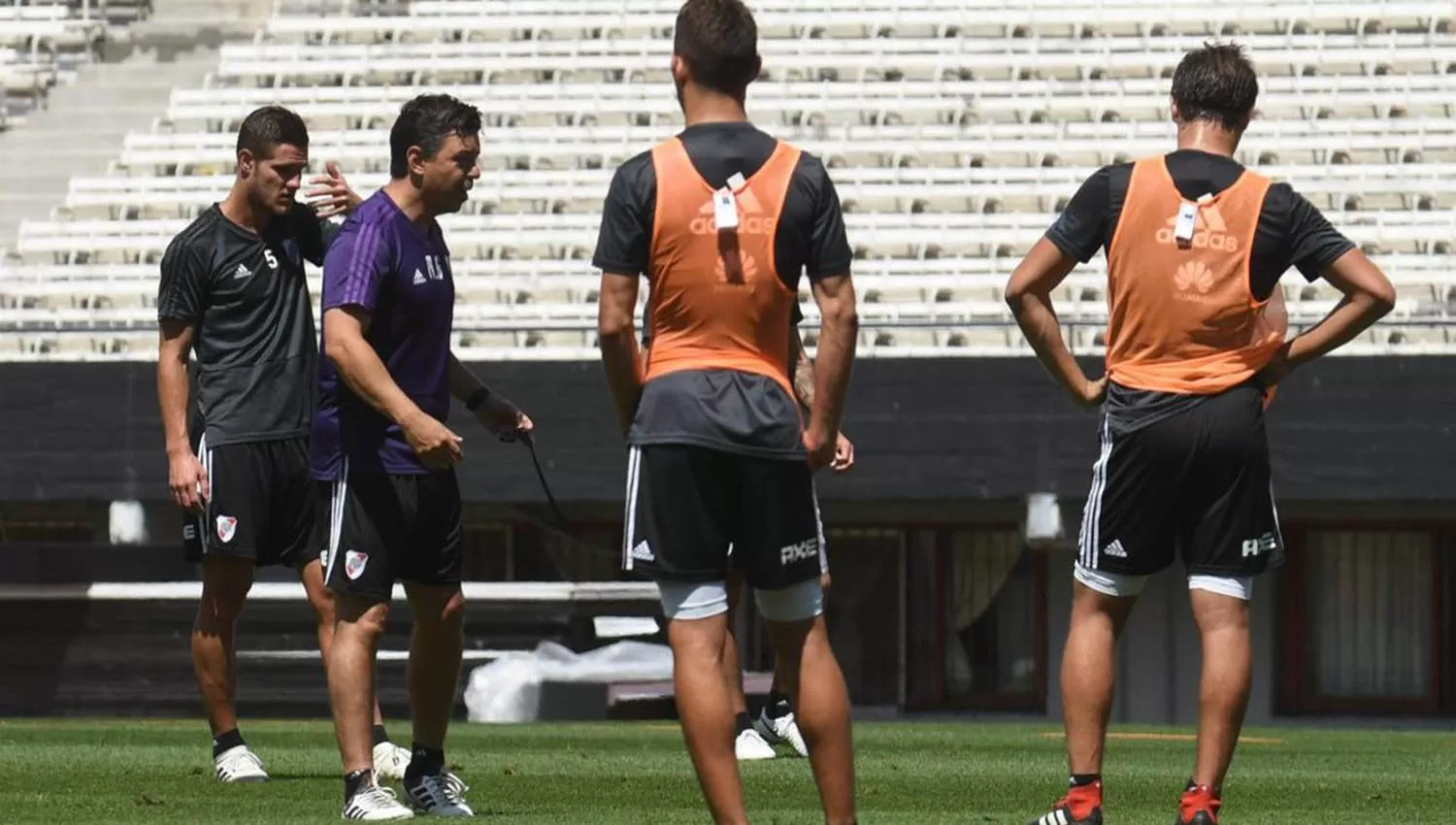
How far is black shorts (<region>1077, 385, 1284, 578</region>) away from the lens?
6109 millimetres

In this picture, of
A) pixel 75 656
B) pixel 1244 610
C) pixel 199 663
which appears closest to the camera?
pixel 1244 610

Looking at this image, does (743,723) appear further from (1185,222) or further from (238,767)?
(1185,222)

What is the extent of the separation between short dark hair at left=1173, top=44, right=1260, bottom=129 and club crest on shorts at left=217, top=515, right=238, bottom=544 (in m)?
3.12

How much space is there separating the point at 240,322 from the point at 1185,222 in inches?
122

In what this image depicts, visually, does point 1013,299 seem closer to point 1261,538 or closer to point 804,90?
point 1261,538

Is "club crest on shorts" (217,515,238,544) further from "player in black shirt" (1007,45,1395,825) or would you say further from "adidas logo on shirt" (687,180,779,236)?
"adidas logo on shirt" (687,180,779,236)

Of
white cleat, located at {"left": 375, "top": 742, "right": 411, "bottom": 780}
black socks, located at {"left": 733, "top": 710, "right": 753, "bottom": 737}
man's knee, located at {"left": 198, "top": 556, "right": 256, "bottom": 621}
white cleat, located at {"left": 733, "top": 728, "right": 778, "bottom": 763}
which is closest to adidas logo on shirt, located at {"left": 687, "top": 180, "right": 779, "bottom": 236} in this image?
man's knee, located at {"left": 198, "top": 556, "right": 256, "bottom": 621}

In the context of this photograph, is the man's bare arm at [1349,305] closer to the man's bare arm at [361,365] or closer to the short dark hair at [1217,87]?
the short dark hair at [1217,87]

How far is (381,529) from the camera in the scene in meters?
6.73

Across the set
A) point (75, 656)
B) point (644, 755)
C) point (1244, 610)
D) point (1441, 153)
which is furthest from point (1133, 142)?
point (1244, 610)

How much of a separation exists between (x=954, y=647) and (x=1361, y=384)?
3.54 meters

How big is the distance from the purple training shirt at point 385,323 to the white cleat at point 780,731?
283 cm

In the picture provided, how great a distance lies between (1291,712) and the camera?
1770 centimetres

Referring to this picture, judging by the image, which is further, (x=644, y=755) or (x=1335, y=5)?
(x=1335, y=5)
